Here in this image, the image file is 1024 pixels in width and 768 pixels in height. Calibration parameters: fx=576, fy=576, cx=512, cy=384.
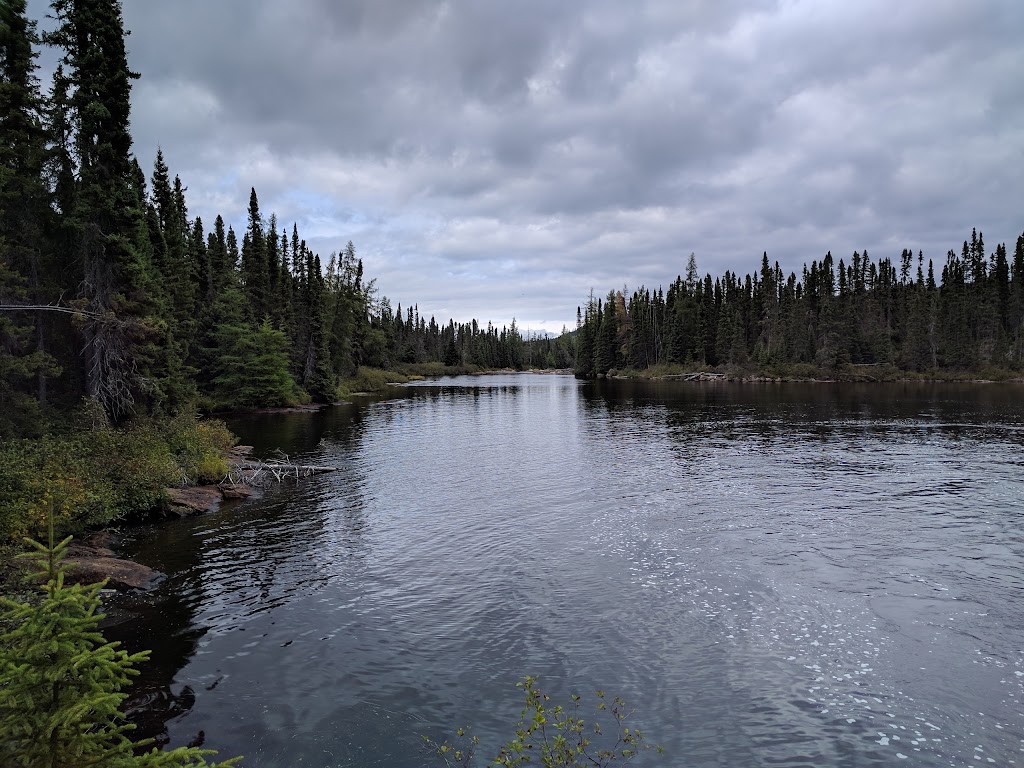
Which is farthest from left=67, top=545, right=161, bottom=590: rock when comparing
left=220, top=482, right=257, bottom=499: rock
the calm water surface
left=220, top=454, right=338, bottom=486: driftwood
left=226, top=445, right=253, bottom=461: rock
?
left=226, top=445, right=253, bottom=461: rock

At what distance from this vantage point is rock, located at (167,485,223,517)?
2388 cm

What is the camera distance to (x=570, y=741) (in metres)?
10.2

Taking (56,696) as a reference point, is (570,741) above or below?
below

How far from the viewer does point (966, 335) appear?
117562 millimetres

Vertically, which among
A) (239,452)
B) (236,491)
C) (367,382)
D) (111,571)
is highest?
(367,382)

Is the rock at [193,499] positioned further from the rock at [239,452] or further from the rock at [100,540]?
the rock at [239,452]

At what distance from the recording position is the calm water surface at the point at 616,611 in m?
10.6

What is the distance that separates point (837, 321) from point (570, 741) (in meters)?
131

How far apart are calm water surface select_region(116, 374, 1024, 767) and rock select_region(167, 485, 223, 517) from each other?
1294mm

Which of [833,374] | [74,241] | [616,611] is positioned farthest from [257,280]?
[833,374]

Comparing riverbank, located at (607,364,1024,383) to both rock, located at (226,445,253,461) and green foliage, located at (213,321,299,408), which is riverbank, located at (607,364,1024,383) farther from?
rock, located at (226,445,253,461)

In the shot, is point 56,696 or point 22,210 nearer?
point 56,696

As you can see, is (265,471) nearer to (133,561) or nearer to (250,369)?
(133,561)

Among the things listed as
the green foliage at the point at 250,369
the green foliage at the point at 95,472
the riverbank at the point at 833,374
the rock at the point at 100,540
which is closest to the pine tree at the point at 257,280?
the green foliage at the point at 250,369
